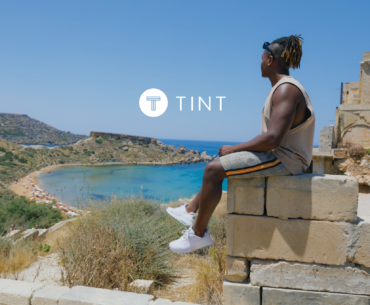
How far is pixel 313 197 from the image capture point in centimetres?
247

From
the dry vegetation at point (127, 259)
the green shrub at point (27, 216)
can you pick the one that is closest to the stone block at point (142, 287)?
the dry vegetation at point (127, 259)

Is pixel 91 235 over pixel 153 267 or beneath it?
over

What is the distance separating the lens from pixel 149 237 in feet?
15.8

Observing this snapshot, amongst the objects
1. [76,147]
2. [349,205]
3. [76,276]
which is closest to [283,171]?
[349,205]

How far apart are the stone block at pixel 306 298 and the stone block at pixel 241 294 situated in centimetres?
8

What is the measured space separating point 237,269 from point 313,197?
102 cm

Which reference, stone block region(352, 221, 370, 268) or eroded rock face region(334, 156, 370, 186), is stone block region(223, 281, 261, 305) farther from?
eroded rock face region(334, 156, 370, 186)

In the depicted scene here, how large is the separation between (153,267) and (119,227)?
36.4 inches

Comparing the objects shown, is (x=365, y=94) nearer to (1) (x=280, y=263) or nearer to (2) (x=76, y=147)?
(1) (x=280, y=263)

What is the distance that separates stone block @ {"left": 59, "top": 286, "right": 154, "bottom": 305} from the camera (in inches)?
95.7

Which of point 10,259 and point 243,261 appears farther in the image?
point 10,259

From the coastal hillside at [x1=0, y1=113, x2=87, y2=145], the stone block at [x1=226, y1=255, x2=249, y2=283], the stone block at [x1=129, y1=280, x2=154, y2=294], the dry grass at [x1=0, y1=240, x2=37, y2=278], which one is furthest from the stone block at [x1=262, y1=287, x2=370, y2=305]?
the coastal hillside at [x1=0, y1=113, x2=87, y2=145]

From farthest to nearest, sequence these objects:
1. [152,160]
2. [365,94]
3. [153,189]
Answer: [152,160] < [153,189] < [365,94]

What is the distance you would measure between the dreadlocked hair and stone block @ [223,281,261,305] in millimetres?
2260
